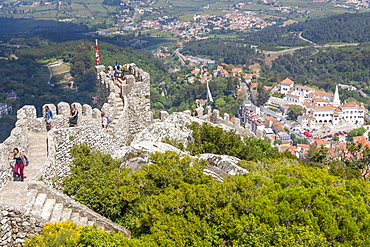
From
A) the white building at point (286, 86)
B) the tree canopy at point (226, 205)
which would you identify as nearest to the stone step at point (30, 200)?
the tree canopy at point (226, 205)

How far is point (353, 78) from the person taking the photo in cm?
14675

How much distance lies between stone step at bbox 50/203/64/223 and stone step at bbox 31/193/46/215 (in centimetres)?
41

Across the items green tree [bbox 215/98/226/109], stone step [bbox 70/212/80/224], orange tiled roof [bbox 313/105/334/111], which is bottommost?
green tree [bbox 215/98/226/109]

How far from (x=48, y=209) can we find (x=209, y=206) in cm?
469

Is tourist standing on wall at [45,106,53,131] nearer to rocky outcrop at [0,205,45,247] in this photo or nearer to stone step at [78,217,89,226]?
stone step at [78,217,89,226]

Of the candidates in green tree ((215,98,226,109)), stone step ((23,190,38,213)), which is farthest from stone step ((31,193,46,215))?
green tree ((215,98,226,109))

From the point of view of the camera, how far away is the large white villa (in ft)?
367

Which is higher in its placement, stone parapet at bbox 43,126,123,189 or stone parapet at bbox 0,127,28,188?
stone parapet at bbox 0,127,28,188

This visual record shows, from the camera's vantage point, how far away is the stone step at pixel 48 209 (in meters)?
11.3

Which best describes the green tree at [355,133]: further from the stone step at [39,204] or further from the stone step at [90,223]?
the stone step at [39,204]

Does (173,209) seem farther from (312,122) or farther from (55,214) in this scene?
(312,122)

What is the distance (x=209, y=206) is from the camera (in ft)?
37.7

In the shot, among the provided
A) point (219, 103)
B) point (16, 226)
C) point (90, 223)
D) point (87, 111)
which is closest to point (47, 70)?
point (219, 103)

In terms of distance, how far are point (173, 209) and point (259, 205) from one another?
2499mm
